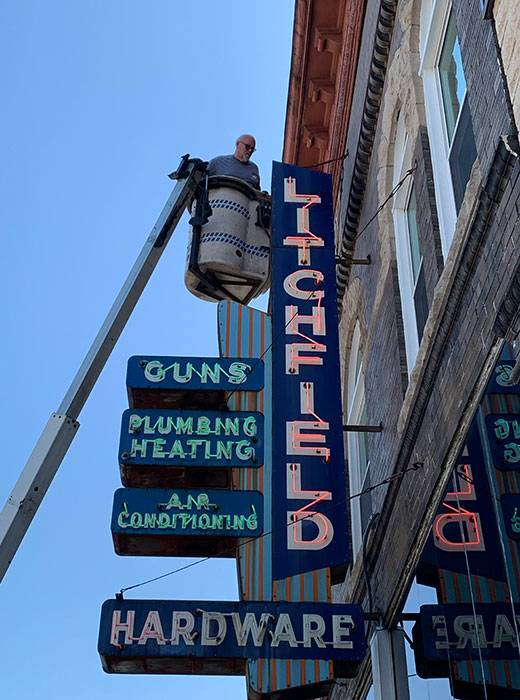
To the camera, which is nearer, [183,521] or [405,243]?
[183,521]

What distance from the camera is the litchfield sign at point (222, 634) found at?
8.34 metres

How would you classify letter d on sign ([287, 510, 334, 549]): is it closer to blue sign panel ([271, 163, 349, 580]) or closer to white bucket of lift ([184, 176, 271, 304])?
blue sign panel ([271, 163, 349, 580])

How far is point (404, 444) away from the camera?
10391 millimetres

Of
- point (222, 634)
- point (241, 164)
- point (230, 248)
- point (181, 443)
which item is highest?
point (241, 164)

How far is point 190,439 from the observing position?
31.7ft

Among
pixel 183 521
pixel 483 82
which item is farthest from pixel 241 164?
pixel 183 521

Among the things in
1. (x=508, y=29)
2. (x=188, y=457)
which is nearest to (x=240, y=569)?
(x=188, y=457)

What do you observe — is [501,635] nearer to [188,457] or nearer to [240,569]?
[240,569]

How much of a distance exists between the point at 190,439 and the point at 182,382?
641 mm

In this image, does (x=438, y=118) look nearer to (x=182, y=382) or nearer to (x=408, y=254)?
(x=408, y=254)

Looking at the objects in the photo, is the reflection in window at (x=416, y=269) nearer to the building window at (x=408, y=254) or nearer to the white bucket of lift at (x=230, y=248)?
the building window at (x=408, y=254)

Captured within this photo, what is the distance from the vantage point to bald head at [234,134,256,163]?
1395 cm

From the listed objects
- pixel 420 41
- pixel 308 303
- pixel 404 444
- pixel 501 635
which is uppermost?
pixel 420 41

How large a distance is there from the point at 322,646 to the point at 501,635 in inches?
65.1
